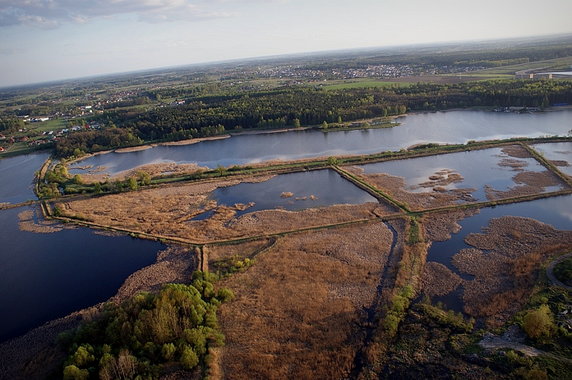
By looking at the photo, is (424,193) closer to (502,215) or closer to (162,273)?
(502,215)

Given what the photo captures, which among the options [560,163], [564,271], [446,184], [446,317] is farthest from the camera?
[560,163]

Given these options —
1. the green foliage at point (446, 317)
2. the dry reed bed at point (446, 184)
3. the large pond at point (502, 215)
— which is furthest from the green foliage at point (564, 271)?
the dry reed bed at point (446, 184)

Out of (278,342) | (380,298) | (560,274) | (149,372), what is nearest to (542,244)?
(560,274)

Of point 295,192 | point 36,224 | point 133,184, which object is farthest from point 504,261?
point 36,224

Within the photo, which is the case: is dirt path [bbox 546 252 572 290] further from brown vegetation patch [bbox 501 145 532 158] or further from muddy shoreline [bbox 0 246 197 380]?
brown vegetation patch [bbox 501 145 532 158]

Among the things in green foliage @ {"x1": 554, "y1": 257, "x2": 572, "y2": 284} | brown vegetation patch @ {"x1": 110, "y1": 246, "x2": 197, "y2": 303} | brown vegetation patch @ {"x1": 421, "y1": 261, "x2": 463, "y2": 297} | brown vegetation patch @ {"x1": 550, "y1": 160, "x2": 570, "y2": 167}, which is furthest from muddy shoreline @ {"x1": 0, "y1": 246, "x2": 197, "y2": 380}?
brown vegetation patch @ {"x1": 550, "y1": 160, "x2": 570, "y2": 167}

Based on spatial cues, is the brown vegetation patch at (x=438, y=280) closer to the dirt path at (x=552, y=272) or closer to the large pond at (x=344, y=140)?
the dirt path at (x=552, y=272)
